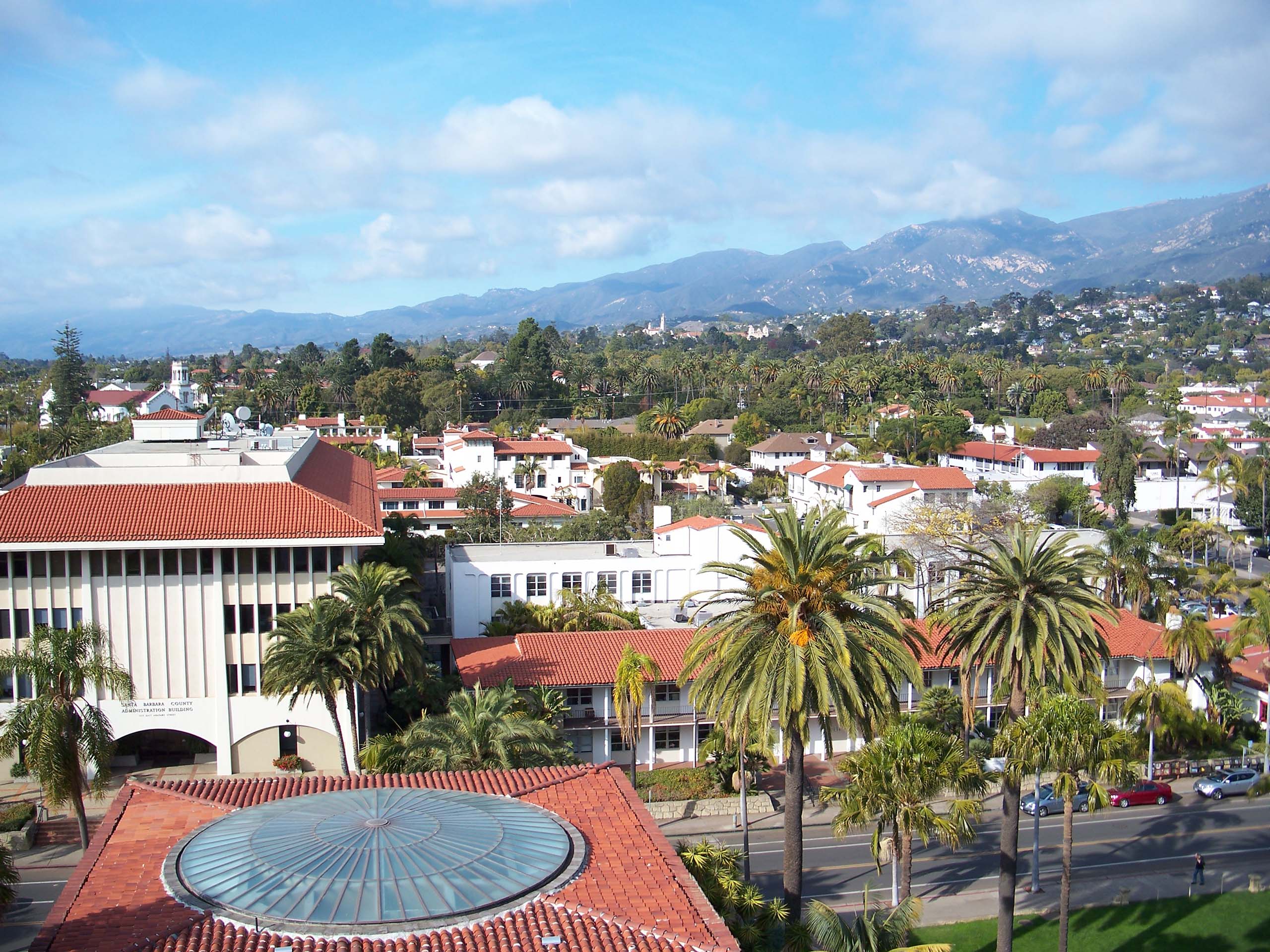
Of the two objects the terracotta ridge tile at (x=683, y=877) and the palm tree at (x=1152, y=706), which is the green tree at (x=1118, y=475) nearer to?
the palm tree at (x=1152, y=706)

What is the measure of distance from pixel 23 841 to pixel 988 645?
28.3 metres

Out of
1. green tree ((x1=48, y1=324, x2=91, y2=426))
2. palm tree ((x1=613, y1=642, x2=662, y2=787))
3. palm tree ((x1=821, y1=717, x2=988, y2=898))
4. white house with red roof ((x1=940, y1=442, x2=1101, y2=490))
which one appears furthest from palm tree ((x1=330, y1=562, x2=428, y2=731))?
green tree ((x1=48, y1=324, x2=91, y2=426))

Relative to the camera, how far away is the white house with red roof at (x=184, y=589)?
34.9 m

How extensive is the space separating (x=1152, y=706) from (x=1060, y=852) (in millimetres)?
7926

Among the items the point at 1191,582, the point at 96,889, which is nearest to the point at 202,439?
the point at 96,889

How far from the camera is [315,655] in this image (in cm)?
3122

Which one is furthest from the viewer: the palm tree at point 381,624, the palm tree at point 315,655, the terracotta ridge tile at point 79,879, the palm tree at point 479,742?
the palm tree at point 381,624

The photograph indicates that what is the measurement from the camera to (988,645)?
2562cm

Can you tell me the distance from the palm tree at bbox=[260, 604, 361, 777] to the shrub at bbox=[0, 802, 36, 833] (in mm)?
8244

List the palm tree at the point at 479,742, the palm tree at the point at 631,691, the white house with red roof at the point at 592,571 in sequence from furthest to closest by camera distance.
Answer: the white house with red roof at the point at 592,571 → the palm tree at the point at 631,691 → the palm tree at the point at 479,742

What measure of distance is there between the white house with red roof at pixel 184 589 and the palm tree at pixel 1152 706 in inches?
1094

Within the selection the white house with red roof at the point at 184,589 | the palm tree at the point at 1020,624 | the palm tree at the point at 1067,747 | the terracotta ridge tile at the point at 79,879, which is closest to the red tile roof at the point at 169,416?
the white house with red roof at the point at 184,589

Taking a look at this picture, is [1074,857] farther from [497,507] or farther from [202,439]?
[497,507]

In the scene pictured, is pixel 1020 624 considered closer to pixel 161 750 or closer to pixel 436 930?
pixel 436 930
